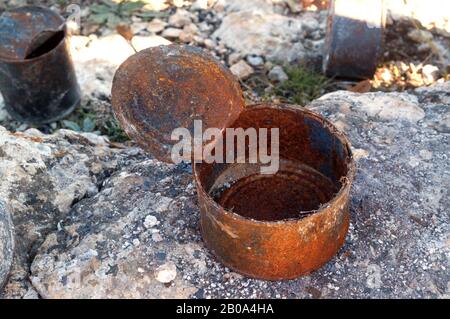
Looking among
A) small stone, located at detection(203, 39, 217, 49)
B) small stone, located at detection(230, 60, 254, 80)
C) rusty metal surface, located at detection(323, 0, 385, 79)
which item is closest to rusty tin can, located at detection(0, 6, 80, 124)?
small stone, located at detection(203, 39, 217, 49)

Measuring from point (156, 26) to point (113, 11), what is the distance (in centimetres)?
45

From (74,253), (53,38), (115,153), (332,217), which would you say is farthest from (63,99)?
(332,217)

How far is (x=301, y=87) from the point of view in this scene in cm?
437

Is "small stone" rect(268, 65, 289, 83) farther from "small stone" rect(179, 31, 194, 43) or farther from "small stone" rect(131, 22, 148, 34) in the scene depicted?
"small stone" rect(131, 22, 148, 34)

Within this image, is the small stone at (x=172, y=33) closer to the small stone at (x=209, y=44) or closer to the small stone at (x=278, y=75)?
the small stone at (x=209, y=44)

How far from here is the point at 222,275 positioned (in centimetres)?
270

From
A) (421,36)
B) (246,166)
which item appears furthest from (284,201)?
(421,36)

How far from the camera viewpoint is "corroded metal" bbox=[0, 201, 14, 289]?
2.52m

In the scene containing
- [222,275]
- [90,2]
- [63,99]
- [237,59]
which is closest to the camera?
[222,275]

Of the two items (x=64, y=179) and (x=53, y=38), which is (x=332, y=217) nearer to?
(x=64, y=179)

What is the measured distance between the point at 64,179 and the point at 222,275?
1036 millimetres

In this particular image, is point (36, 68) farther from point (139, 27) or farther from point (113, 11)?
point (113, 11)

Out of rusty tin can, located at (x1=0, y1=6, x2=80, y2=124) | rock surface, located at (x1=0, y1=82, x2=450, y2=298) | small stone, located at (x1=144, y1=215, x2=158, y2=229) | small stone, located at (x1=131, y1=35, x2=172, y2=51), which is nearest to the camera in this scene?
rock surface, located at (x1=0, y1=82, x2=450, y2=298)

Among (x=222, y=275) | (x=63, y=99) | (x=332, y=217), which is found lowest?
(x=63, y=99)
